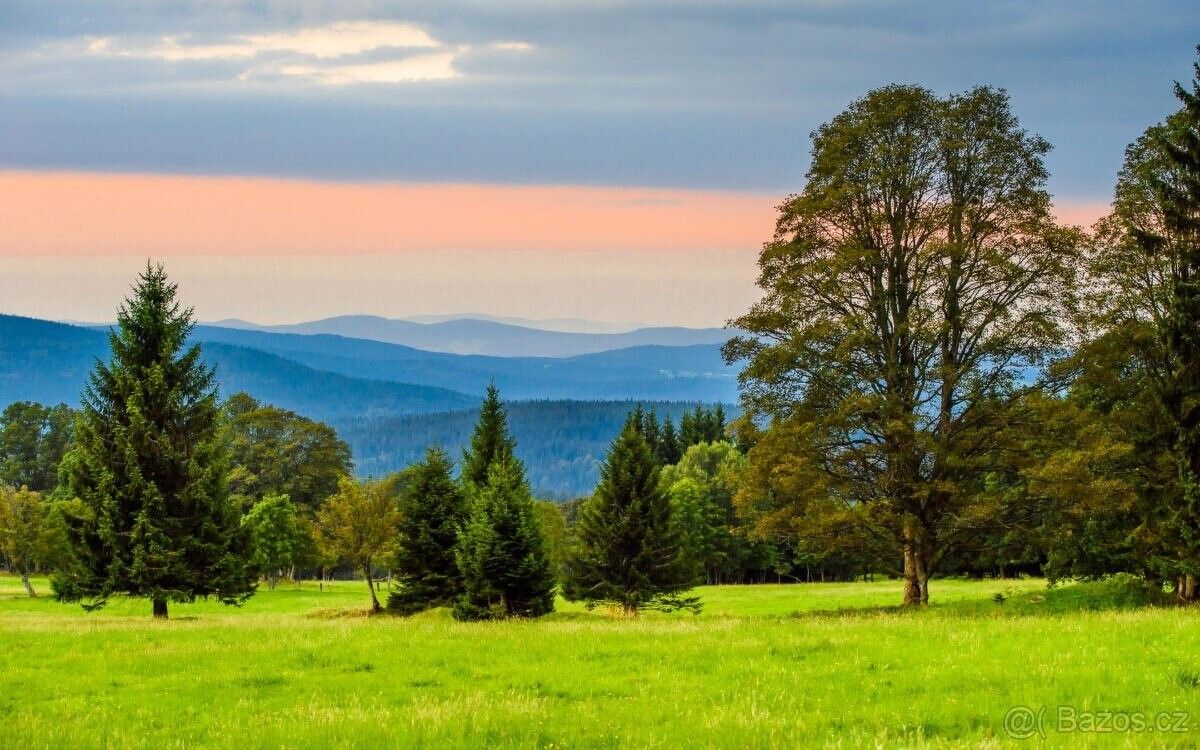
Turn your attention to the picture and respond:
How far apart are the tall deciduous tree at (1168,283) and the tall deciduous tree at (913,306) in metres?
1.54

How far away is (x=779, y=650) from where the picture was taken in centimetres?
1800

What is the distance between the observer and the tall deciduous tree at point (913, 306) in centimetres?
2991

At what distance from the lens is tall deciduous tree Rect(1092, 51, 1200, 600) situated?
27531mm

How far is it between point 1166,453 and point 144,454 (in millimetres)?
30464

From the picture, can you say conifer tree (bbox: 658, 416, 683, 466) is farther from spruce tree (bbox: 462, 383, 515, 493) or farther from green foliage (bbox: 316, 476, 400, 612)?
spruce tree (bbox: 462, 383, 515, 493)

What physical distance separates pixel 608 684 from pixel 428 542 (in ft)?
99.2

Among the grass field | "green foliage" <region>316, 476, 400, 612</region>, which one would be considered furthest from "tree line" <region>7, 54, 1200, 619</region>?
"green foliage" <region>316, 476, 400, 612</region>

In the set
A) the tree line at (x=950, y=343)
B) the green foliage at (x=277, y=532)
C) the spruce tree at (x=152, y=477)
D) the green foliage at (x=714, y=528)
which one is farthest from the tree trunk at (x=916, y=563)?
the green foliage at (x=277, y=532)

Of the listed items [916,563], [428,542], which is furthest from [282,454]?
[916,563]

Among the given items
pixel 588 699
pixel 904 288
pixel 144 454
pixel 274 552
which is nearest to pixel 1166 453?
pixel 904 288

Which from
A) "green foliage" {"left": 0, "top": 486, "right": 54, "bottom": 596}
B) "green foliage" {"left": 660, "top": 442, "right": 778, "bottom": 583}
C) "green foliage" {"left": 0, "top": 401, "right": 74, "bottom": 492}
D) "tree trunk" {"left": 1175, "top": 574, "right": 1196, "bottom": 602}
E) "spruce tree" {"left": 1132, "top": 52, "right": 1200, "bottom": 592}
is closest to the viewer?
"spruce tree" {"left": 1132, "top": 52, "right": 1200, "bottom": 592}

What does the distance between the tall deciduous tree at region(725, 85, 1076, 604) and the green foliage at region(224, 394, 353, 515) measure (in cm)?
7461

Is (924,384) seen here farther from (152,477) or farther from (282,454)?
(282,454)

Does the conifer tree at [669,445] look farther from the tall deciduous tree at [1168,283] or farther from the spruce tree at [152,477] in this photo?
the tall deciduous tree at [1168,283]
